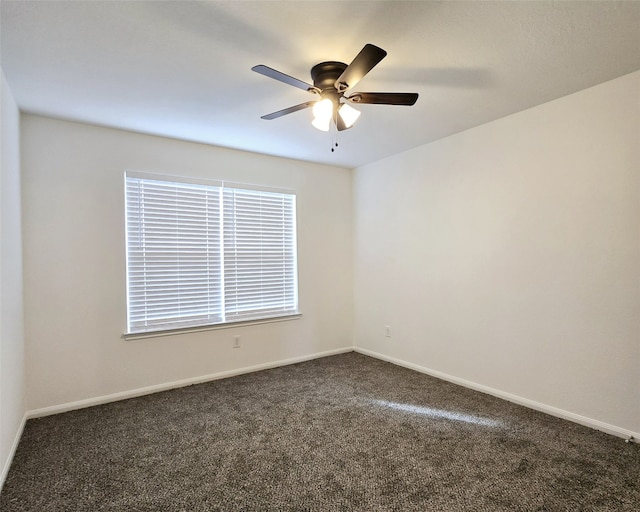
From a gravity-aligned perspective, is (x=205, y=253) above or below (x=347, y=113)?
below

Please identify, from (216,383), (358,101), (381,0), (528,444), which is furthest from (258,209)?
(528,444)

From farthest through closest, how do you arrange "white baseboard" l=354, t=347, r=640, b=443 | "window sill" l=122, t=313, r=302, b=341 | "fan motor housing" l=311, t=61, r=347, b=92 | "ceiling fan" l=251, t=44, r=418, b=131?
"window sill" l=122, t=313, r=302, b=341
"white baseboard" l=354, t=347, r=640, b=443
"fan motor housing" l=311, t=61, r=347, b=92
"ceiling fan" l=251, t=44, r=418, b=131

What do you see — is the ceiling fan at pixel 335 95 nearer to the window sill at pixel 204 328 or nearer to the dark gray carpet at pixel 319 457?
the dark gray carpet at pixel 319 457

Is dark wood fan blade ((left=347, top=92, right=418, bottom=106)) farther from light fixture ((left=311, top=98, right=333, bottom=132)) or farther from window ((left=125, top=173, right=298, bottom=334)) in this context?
window ((left=125, top=173, right=298, bottom=334))

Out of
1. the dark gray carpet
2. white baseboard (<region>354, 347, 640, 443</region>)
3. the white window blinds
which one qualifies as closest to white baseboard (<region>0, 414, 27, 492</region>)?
the dark gray carpet

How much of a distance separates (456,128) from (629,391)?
98.1 inches

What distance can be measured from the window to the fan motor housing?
1.96 metres

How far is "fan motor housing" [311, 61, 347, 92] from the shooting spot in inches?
81.8

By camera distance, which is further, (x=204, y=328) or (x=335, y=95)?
(x=204, y=328)

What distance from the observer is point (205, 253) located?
3.71m

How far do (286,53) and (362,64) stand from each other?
0.59m

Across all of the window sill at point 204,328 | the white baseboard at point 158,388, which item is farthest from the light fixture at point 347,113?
the white baseboard at point 158,388

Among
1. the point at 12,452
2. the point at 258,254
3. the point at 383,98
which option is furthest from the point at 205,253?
the point at 383,98

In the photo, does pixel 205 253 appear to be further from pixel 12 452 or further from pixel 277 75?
pixel 277 75
